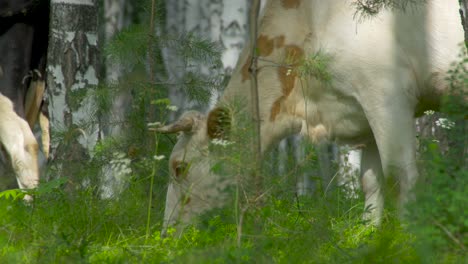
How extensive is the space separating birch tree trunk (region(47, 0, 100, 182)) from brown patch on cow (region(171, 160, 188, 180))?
1884 millimetres

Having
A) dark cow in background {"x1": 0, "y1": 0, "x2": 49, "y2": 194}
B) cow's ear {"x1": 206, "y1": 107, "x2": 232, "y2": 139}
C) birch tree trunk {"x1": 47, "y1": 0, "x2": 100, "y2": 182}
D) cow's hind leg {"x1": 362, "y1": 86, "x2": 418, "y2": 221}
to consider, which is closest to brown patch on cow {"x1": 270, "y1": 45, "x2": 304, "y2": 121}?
cow's ear {"x1": 206, "y1": 107, "x2": 232, "y2": 139}

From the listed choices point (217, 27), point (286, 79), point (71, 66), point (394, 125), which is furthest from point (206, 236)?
point (217, 27)

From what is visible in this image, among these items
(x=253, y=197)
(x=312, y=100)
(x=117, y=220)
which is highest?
(x=312, y=100)

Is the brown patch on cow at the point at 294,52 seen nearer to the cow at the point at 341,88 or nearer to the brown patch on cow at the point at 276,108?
the cow at the point at 341,88

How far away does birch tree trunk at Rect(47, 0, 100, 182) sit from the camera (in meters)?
8.60

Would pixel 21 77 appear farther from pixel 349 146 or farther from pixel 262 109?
pixel 349 146

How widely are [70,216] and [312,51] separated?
231 cm

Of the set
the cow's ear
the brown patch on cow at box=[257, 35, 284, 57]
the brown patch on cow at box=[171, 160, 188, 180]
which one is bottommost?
the brown patch on cow at box=[171, 160, 188, 180]

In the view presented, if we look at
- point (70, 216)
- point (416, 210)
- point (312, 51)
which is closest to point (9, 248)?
point (70, 216)

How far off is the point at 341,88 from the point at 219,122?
994mm

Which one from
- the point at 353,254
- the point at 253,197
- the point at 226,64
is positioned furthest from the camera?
the point at 226,64

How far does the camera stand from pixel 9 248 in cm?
509

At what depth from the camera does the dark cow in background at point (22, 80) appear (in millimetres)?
8203

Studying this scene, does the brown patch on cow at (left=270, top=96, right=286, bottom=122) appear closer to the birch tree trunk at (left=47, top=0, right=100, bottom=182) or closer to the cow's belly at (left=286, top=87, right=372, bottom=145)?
the cow's belly at (left=286, top=87, right=372, bottom=145)
